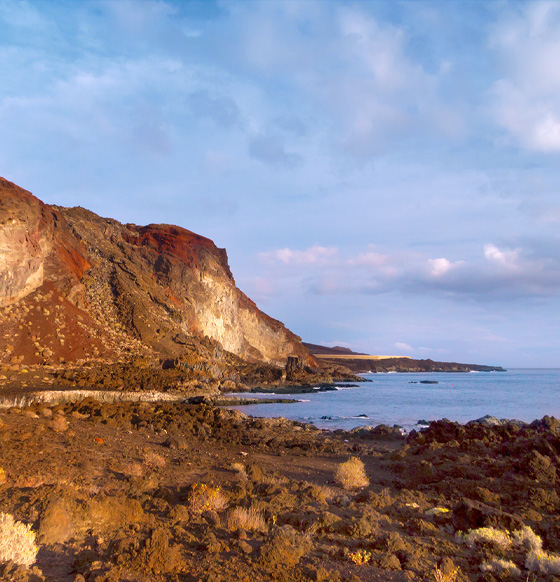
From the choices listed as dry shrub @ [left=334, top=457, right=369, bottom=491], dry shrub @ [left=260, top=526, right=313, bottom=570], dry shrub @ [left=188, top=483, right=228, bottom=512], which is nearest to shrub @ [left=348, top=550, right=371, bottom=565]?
dry shrub @ [left=260, top=526, right=313, bottom=570]

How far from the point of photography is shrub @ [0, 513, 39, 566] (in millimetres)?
4578

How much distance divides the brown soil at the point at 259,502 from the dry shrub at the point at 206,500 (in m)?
0.02

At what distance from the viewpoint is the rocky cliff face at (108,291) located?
3572 centimetres

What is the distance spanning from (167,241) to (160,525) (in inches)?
2820

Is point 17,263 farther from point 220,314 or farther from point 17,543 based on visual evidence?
point 220,314

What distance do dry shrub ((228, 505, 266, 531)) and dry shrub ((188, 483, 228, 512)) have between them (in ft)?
2.28

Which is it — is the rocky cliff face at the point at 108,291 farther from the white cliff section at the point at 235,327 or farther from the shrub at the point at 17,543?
the shrub at the point at 17,543

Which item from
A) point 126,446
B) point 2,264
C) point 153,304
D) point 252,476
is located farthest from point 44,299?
point 252,476

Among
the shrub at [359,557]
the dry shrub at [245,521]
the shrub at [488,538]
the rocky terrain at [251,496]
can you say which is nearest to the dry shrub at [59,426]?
the rocky terrain at [251,496]

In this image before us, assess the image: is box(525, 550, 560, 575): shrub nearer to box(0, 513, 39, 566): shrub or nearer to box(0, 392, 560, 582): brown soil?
box(0, 392, 560, 582): brown soil

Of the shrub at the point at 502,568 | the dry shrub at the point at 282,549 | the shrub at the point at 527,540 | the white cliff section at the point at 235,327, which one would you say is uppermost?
the white cliff section at the point at 235,327

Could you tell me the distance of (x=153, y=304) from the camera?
56188 mm

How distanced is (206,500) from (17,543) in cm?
307

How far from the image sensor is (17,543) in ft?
15.7
